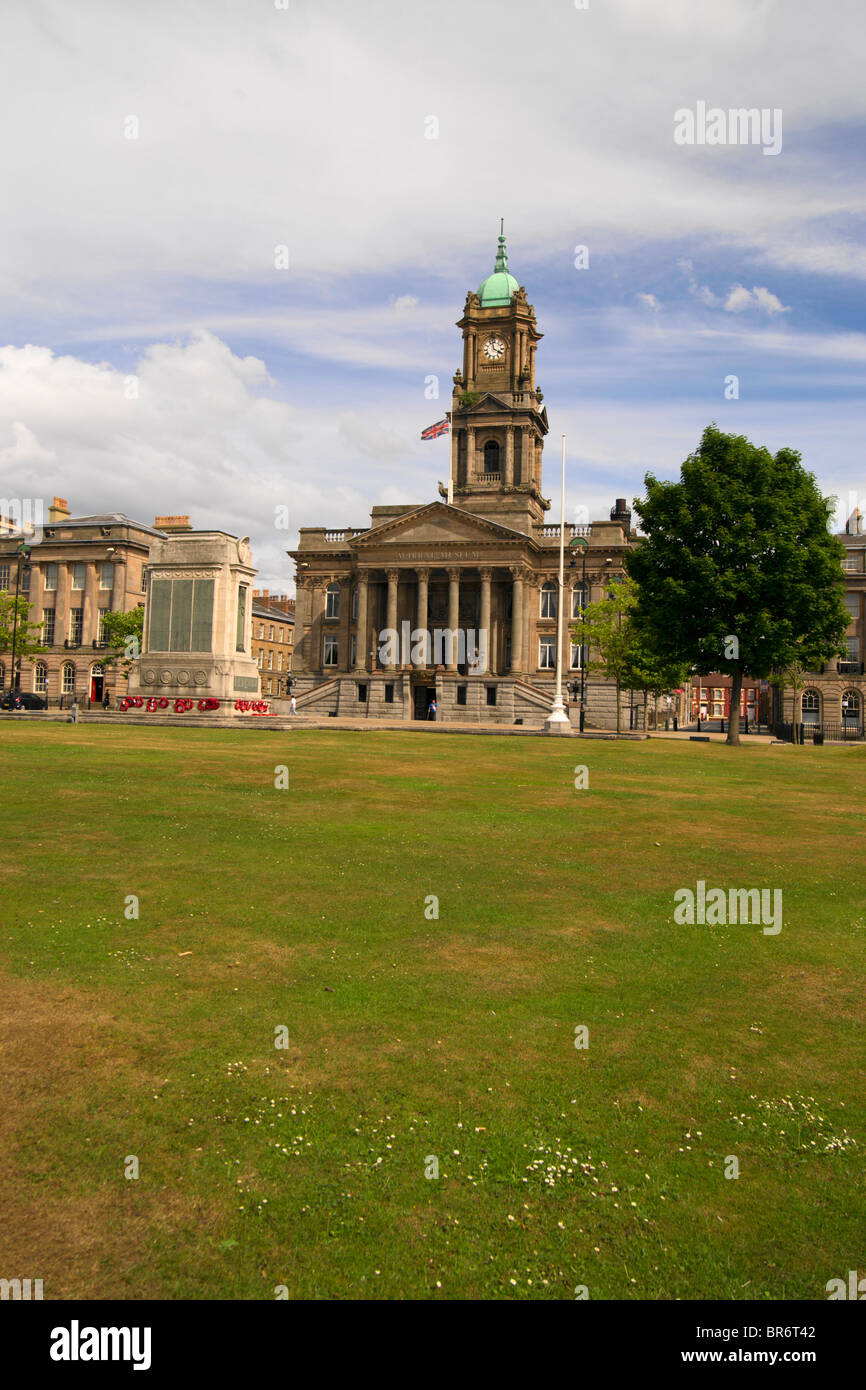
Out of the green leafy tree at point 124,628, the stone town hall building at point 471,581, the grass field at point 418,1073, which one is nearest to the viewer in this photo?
the grass field at point 418,1073

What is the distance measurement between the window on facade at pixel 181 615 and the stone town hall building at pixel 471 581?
26350 millimetres

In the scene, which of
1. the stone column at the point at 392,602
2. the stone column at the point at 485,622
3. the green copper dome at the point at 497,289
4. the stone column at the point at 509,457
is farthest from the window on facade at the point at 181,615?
the green copper dome at the point at 497,289

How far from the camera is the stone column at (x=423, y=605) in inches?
3071

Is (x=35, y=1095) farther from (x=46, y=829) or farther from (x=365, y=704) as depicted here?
(x=365, y=704)

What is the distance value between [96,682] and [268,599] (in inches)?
1820

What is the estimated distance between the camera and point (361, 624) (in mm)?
80375

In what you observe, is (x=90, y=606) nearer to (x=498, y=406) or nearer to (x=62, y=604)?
(x=62, y=604)

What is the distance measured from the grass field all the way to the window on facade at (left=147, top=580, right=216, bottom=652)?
37951 mm

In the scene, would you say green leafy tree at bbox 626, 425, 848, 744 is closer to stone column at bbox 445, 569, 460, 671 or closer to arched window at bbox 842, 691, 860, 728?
stone column at bbox 445, 569, 460, 671

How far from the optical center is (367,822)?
15969 mm

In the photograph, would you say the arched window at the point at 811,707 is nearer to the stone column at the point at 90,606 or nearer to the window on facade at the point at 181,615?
the window on facade at the point at 181,615

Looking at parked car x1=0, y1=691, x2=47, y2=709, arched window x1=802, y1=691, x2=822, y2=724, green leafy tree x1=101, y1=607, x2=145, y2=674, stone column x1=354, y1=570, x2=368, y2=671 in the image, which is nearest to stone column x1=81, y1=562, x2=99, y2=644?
green leafy tree x1=101, y1=607, x2=145, y2=674

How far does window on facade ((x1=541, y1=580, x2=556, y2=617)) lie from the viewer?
79188mm
